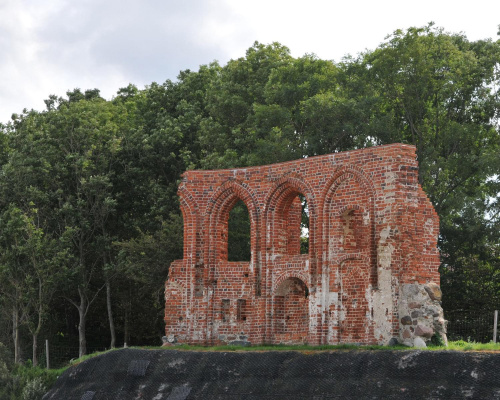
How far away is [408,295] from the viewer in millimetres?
20922

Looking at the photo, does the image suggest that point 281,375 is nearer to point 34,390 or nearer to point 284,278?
point 284,278

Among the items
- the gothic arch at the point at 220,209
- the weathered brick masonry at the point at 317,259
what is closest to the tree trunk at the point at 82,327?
the weathered brick masonry at the point at 317,259

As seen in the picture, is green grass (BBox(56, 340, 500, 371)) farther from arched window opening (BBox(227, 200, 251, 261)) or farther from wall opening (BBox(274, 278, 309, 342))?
arched window opening (BBox(227, 200, 251, 261))

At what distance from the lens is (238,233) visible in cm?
3098

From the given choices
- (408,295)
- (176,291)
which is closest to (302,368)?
(408,295)

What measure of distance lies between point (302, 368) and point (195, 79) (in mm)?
21118

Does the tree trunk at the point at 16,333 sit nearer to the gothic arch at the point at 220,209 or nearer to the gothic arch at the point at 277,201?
the gothic arch at the point at 220,209

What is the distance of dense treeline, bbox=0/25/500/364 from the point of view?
30.8 m

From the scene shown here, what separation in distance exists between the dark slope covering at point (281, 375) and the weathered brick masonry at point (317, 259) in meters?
2.38

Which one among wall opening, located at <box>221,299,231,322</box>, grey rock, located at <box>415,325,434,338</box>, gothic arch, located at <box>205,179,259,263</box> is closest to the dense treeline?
gothic arch, located at <box>205,179,259,263</box>

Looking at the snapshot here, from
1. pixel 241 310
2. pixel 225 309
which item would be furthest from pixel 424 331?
pixel 225 309

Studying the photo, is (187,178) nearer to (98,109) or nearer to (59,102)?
(98,109)

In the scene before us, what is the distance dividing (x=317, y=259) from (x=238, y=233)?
8.03 m

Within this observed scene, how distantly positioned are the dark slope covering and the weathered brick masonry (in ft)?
7.81
